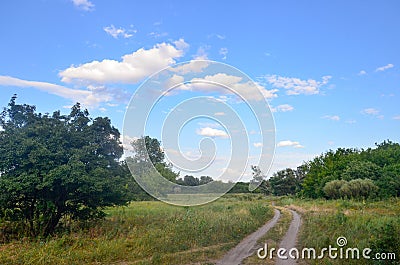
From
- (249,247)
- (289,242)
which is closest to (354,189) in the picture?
(289,242)

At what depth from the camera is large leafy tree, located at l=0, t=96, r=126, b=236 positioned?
11.5 meters

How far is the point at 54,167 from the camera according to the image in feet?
38.9

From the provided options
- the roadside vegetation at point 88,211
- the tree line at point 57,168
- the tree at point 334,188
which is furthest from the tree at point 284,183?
the tree line at point 57,168

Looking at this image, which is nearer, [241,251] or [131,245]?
[241,251]

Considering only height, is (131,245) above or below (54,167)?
below

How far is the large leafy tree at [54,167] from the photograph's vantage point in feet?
37.8

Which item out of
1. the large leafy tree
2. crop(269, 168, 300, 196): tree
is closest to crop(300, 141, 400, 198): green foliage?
crop(269, 168, 300, 196): tree

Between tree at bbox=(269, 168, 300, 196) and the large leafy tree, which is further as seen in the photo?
tree at bbox=(269, 168, 300, 196)

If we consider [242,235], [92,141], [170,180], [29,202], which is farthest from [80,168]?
[242,235]

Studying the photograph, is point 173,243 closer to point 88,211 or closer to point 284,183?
point 88,211

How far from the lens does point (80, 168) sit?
12094mm

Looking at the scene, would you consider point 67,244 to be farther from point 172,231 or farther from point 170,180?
point 170,180

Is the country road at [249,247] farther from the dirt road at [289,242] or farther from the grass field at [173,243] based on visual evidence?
the grass field at [173,243]

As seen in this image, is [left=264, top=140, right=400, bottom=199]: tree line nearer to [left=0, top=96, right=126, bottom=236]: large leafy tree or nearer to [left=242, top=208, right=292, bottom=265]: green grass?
[left=242, top=208, right=292, bottom=265]: green grass
